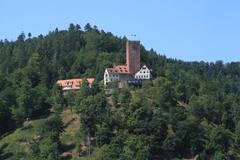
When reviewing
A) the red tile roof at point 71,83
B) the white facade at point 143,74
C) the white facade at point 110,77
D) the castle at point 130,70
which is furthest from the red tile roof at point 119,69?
the red tile roof at point 71,83

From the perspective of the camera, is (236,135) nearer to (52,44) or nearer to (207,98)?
(207,98)

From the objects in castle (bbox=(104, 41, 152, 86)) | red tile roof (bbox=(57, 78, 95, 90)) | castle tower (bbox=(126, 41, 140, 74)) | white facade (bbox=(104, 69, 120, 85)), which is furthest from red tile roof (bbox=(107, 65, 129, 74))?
red tile roof (bbox=(57, 78, 95, 90))

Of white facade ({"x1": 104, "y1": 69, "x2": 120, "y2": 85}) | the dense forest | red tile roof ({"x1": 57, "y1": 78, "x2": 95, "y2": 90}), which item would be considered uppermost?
white facade ({"x1": 104, "y1": 69, "x2": 120, "y2": 85})

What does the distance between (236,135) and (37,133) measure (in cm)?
3221

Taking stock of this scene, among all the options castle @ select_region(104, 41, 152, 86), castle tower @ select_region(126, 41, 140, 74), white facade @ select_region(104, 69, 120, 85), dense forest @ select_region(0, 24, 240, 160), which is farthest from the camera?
castle tower @ select_region(126, 41, 140, 74)

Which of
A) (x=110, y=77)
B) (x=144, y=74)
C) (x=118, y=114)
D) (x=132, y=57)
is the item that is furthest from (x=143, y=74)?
(x=118, y=114)

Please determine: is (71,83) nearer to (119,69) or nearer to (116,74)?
(116,74)

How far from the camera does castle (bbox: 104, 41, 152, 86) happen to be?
133 metres

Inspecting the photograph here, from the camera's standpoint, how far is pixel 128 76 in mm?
134625

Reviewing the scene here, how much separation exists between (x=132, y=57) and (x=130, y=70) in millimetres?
2897

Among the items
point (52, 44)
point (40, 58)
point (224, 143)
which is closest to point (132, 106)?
point (224, 143)

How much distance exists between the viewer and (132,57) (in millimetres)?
136125

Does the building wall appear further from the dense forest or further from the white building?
the dense forest

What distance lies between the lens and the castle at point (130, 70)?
133 metres
